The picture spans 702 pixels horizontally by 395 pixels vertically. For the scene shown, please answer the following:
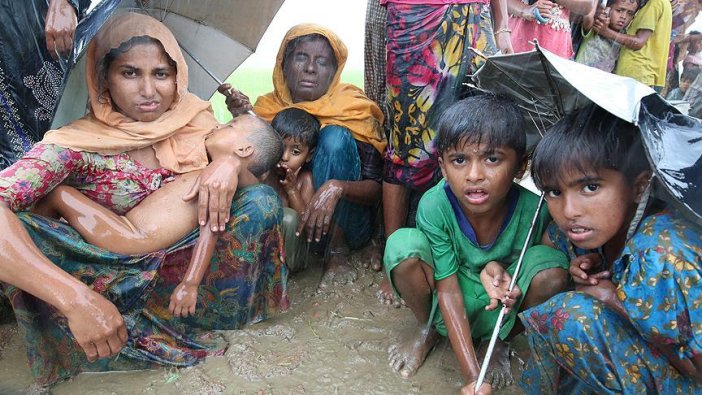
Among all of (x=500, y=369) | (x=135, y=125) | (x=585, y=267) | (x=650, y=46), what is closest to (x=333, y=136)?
(x=135, y=125)

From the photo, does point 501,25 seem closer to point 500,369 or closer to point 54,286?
point 500,369

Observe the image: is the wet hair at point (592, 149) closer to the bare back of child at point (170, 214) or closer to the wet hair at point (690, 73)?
the bare back of child at point (170, 214)

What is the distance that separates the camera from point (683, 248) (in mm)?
1709

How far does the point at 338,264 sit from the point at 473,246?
127cm

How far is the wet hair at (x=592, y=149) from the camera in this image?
1.94 metres

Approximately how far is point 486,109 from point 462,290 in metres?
0.83

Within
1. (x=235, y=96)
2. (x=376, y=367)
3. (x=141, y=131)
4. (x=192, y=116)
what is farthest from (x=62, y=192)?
(x=376, y=367)

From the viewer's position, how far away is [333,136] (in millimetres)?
3590

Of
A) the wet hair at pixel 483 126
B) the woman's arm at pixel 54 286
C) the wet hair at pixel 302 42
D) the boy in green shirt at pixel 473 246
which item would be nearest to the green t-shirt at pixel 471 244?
the boy in green shirt at pixel 473 246

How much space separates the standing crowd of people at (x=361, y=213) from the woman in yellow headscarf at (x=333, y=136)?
0.02m

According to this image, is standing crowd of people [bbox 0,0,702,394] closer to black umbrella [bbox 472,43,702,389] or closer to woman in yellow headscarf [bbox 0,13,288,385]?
woman in yellow headscarf [bbox 0,13,288,385]

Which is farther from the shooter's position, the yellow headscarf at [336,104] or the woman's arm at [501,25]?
the yellow headscarf at [336,104]

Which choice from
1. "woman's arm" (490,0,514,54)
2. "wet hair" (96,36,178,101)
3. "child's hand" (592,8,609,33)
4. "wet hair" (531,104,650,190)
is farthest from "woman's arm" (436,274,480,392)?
"child's hand" (592,8,609,33)

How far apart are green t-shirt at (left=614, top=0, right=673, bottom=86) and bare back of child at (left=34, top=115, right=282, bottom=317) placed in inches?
131
